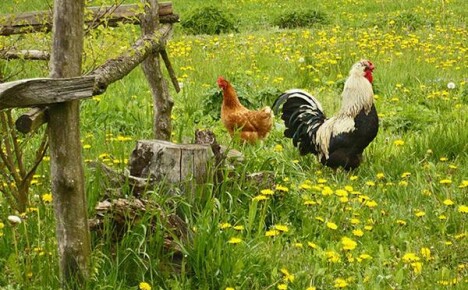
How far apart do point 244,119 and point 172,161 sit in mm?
2251

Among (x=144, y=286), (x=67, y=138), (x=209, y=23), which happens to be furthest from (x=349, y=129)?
A: (x=209, y=23)

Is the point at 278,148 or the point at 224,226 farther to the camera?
the point at 278,148

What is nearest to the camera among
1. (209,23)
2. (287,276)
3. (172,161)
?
(287,276)

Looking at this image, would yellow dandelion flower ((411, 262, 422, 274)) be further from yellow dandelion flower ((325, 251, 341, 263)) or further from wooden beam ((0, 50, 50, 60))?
wooden beam ((0, 50, 50, 60))

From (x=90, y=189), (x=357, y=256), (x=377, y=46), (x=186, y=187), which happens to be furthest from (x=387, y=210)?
(x=377, y=46)

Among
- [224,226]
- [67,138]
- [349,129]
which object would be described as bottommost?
[224,226]

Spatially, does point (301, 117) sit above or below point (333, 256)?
above

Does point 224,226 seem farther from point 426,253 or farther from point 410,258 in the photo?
point 426,253

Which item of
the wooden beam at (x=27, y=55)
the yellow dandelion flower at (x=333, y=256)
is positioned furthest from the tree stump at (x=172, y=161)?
the yellow dandelion flower at (x=333, y=256)

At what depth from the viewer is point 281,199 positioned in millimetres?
5184

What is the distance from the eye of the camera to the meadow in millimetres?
4012

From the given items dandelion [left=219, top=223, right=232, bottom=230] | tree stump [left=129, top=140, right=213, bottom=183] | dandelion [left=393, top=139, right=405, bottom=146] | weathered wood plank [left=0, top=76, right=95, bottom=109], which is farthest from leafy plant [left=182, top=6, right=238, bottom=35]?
weathered wood plank [left=0, top=76, right=95, bottom=109]

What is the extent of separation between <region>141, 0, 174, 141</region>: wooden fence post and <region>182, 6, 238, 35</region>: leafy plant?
878cm

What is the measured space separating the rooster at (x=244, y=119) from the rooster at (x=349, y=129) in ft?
1.22
